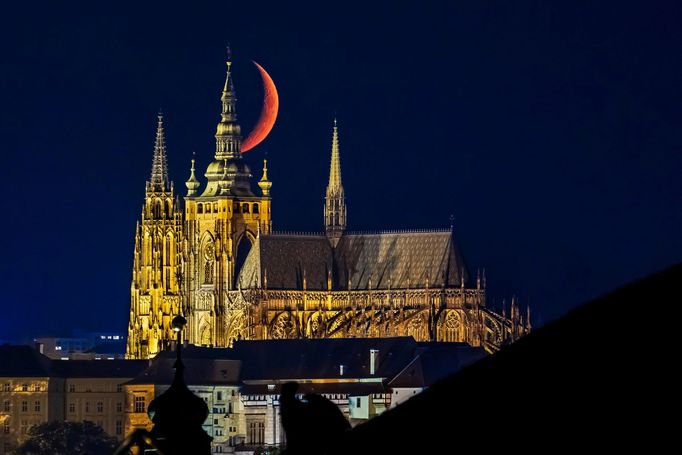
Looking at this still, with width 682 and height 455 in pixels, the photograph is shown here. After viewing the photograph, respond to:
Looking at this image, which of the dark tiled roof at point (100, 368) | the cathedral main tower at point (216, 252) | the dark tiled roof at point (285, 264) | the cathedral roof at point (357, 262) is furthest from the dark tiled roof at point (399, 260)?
Answer: the dark tiled roof at point (100, 368)

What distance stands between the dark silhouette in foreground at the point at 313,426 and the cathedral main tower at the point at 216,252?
175 metres

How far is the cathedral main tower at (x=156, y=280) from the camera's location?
195750mm

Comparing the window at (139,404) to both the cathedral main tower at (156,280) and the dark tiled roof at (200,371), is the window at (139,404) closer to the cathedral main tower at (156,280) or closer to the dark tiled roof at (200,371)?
the dark tiled roof at (200,371)

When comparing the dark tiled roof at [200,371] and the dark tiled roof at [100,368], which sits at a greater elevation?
the dark tiled roof at [100,368]

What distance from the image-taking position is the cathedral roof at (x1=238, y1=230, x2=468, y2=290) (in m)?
190

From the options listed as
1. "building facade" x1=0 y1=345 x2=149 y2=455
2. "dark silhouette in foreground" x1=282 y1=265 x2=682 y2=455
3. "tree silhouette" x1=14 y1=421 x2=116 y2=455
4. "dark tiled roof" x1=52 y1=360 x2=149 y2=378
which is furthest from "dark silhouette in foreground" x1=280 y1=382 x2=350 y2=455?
"dark tiled roof" x1=52 y1=360 x2=149 y2=378

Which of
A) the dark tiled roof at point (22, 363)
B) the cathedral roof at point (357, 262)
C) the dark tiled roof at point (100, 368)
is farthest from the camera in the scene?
the dark tiled roof at point (22, 363)

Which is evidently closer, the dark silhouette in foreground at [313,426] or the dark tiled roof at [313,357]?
the dark silhouette in foreground at [313,426]

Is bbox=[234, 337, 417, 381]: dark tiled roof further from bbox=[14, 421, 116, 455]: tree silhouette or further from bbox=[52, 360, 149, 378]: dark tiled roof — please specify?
bbox=[14, 421, 116, 455]: tree silhouette

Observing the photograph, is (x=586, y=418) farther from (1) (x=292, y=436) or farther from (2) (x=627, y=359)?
(1) (x=292, y=436)

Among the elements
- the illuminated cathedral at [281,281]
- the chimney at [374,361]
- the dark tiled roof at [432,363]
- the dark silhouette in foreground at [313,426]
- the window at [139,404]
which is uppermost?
the illuminated cathedral at [281,281]

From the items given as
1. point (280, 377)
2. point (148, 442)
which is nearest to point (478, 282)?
point (280, 377)

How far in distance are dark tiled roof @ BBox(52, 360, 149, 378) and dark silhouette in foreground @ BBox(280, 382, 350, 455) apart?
565 ft

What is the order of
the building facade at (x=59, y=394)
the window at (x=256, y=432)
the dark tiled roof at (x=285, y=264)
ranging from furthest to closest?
the dark tiled roof at (x=285, y=264) < the building facade at (x=59, y=394) < the window at (x=256, y=432)
